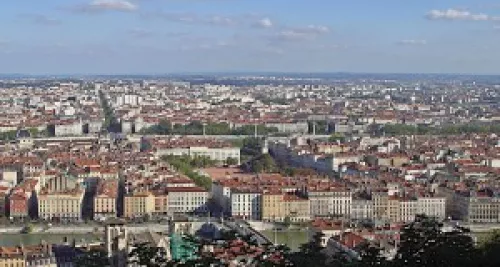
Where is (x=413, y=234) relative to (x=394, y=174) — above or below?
above

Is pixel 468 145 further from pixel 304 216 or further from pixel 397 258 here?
pixel 397 258

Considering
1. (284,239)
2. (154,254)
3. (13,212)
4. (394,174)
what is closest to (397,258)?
(154,254)

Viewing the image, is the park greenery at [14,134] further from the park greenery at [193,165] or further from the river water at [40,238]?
the river water at [40,238]

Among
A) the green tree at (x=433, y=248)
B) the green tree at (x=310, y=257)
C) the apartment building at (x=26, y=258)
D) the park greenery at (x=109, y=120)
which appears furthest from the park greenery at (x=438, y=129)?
the green tree at (x=310, y=257)

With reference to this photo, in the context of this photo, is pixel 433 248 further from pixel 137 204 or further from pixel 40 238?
pixel 137 204

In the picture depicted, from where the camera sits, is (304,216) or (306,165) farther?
(306,165)
